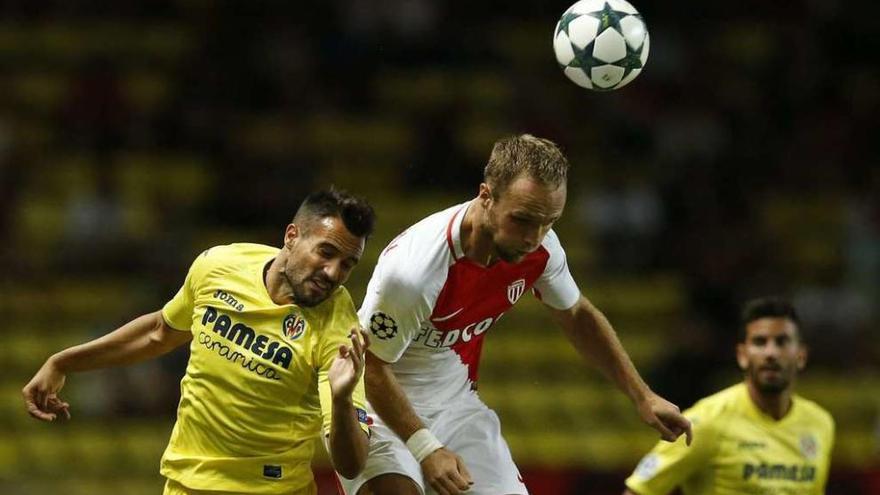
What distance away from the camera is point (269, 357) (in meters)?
5.59

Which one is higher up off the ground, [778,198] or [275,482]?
[778,198]

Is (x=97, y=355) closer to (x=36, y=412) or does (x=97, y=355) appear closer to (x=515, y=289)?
(x=36, y=412)

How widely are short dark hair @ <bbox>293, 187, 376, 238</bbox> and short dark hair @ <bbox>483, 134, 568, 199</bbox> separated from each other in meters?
0.47

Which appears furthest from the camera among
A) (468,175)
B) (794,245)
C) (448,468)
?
(794,245)

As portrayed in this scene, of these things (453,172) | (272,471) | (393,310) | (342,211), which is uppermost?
(453,172)

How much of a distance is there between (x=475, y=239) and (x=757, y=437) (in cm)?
227

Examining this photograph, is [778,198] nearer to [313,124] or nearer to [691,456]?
[313,124]

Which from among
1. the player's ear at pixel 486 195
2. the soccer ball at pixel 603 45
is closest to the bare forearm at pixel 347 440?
the player's ear at pixel 486 195

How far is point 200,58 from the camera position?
13.4m

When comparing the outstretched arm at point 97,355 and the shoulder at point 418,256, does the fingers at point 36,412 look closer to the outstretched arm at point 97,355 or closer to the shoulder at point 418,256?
the outstretched arm at point 97,355

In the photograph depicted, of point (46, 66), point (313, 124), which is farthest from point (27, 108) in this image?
point (313, 124)

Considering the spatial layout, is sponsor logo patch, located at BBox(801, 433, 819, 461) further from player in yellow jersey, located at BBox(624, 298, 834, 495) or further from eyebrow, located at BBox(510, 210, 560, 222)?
eyebrow, located at BBox(510, 210, 560, 222)

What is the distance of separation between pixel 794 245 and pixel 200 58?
5599 mm

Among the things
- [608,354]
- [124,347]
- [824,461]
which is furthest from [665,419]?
[124,347]
